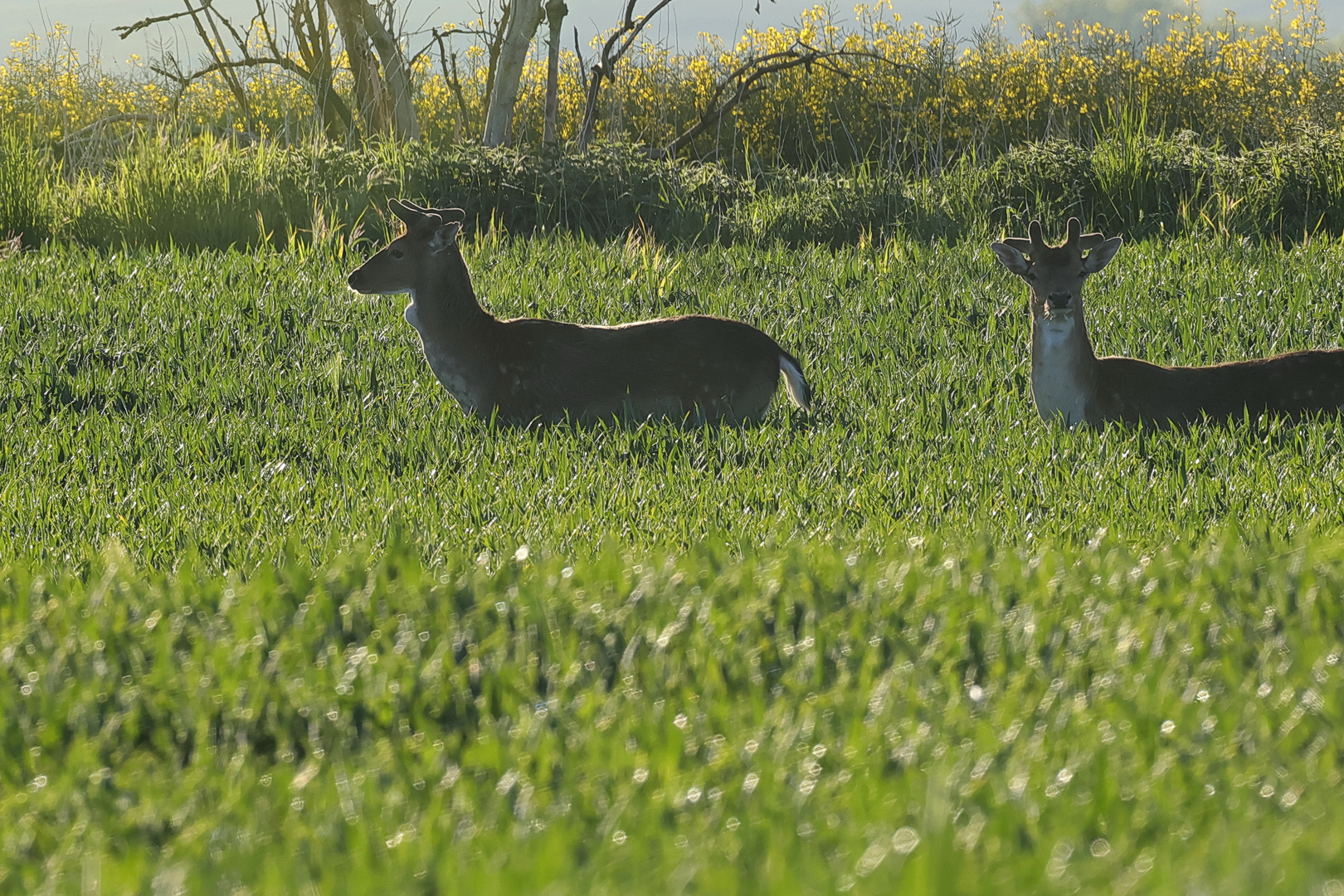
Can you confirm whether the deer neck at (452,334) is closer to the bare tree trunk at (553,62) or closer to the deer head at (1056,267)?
the deer head at (1056,267)

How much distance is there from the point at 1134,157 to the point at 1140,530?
9.50m

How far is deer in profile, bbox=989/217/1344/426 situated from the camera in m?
6.55

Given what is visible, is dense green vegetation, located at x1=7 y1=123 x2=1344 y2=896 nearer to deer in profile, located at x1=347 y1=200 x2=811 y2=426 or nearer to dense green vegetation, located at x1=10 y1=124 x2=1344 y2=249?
deer in profile, located at x1=347 y1=200 x2=811 y2=426

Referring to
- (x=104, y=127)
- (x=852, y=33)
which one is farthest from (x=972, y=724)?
(x=852, y=33)

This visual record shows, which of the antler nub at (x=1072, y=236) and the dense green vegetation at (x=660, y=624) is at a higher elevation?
the antler nub at (x=1072, y=236)

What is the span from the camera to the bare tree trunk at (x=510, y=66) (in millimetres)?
17422

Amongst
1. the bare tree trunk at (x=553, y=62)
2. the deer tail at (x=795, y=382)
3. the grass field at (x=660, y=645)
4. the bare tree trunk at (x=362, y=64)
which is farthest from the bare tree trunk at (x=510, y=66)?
the deer tail at (x=795, y=382)

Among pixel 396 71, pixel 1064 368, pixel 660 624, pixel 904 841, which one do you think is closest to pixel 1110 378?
pixel 1064 368

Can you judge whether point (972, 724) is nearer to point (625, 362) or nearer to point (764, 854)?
point (764, 854)

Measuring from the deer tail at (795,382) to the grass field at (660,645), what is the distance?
0.36 ft

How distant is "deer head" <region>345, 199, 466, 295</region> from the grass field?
0.70 metres

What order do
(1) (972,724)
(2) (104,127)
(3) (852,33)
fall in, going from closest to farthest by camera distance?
(1) (972,724) → (2) (104,127) → (3) (852,33)

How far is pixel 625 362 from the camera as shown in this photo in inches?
271

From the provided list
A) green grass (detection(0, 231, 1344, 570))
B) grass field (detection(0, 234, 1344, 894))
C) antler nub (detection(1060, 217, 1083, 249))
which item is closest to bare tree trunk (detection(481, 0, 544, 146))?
green grass (detection(0, 231, 1344, 570))
